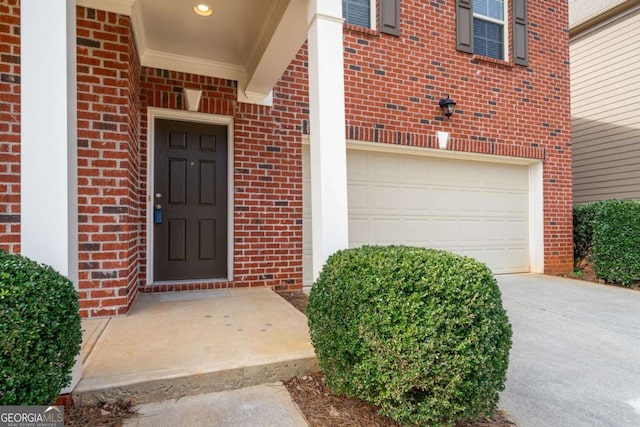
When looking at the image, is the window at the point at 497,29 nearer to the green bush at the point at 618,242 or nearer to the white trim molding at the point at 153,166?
the green bush at the point at 618,242

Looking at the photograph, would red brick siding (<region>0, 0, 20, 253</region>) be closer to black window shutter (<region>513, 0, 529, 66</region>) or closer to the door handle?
the door handle

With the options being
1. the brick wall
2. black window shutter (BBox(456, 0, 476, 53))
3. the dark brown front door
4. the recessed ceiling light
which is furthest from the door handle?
black window shutter (BBox(456, 0, 476, 53))

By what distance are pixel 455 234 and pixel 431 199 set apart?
2.28 ft

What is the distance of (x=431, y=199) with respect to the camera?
538 centimetres

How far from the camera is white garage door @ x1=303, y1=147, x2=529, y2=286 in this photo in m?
4.90

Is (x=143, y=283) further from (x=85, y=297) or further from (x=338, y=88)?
(x=338, y=88)

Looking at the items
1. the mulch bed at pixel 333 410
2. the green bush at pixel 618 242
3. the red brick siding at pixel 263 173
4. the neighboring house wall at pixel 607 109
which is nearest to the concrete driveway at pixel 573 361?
the mulch bed at pixel 333 410

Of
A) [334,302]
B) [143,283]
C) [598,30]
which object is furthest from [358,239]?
[598,30]

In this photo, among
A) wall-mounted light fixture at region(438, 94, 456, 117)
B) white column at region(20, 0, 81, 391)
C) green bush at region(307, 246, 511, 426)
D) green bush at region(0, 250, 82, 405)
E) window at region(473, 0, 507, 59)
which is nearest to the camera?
green bush at region(0, 250, 82, 405)

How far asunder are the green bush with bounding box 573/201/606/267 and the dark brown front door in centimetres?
589

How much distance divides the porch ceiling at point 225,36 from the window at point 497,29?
12.1 feet

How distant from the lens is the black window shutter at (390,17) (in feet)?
16.0

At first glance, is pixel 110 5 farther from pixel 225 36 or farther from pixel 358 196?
pixel 358 196

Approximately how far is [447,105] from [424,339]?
4.40 meters
